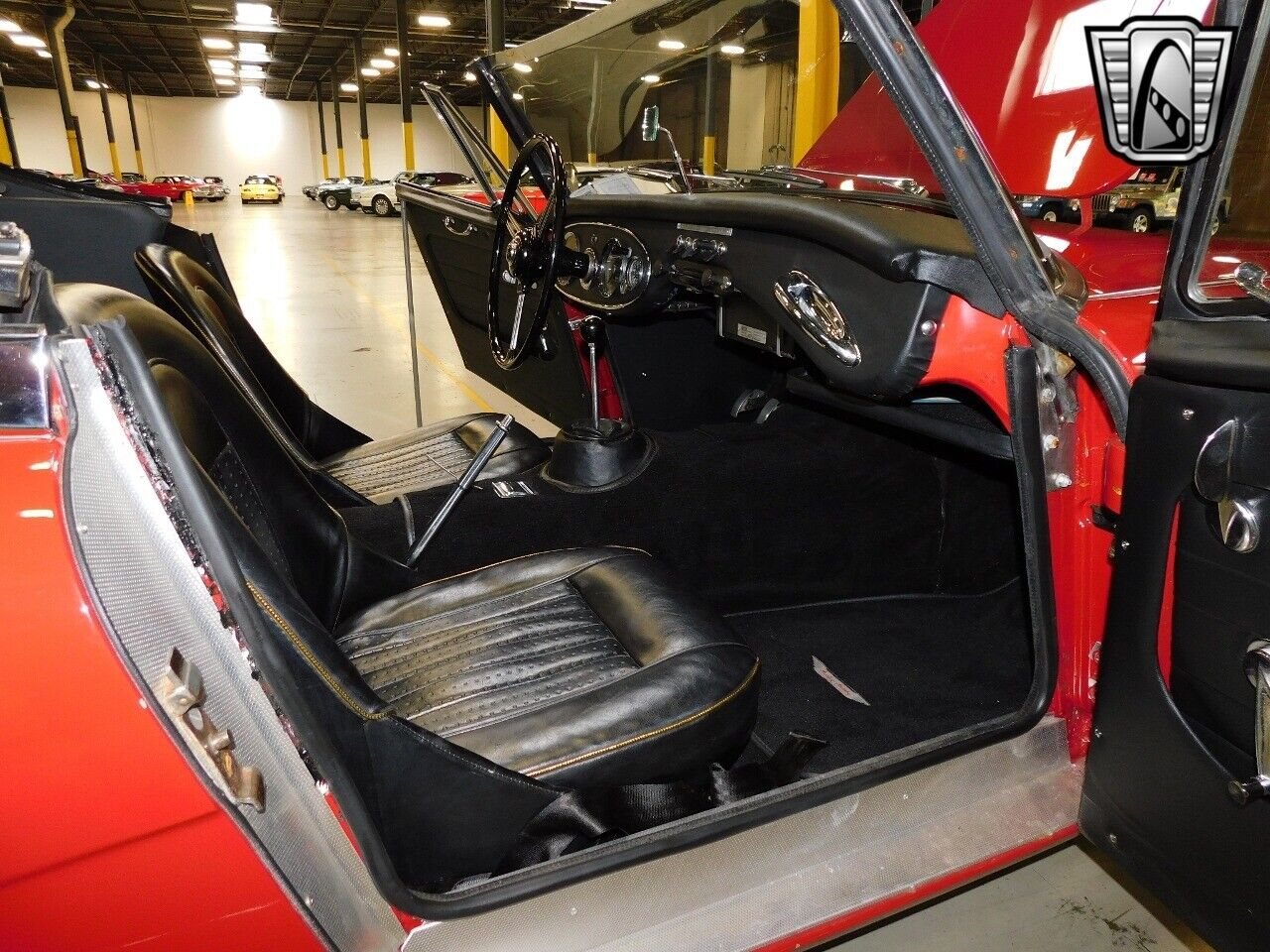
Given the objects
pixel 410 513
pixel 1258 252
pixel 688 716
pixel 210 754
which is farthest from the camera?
pixel 410 513

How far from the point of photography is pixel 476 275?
9.66 feet

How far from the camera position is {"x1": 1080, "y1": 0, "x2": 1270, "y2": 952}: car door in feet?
2.85

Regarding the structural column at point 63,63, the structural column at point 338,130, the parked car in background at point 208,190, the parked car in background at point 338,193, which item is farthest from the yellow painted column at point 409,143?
the structural column at point 338,130

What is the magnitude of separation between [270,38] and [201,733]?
25.9 m

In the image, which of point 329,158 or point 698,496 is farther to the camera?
point 329,158

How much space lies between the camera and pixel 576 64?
235 cm

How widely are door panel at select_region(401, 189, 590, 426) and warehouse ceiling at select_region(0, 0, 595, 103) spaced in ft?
38.9

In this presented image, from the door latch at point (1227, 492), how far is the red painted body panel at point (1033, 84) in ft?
2.71

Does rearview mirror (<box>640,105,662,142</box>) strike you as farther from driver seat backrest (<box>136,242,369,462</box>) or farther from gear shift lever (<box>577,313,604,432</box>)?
driver seat backrest (<box>136,242,369,462</box>)

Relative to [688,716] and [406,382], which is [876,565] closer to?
[688,716]

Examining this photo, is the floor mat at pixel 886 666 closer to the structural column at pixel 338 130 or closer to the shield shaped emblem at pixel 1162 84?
the shield shaped emblem at pixel 1162 84

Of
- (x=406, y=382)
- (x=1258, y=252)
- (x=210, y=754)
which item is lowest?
(x=406, y=382)

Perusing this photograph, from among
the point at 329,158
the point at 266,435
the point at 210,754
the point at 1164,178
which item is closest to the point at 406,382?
the point at 266,435

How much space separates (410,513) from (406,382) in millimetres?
3101
